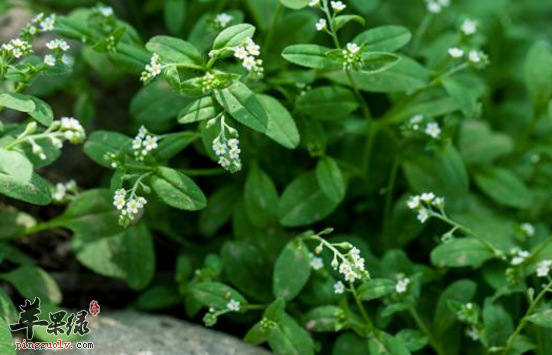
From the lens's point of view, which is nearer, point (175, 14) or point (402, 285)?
point (402, 285)

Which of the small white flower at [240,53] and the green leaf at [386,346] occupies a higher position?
the small white flower at [240,53]

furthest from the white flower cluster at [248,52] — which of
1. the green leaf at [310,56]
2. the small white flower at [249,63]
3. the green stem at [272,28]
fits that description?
the green stem at [272,28]

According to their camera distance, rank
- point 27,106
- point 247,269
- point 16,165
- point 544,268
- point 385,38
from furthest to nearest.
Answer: point 247,269 < point 385,38 < point 544,268 < point 27,106 < point 16,165

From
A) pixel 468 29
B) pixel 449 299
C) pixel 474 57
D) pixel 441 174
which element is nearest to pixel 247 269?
pixel 449 299

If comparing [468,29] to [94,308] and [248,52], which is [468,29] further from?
[94,308]

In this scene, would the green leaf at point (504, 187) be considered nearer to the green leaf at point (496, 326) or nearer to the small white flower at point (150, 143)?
the green leaf at point (496, 326)
